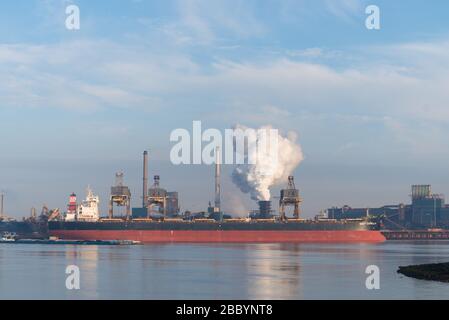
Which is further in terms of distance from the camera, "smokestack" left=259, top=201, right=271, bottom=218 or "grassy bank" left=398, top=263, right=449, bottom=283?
"smokestack" left=259, top=201, right=271, bottom=218

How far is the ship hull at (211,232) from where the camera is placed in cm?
14525

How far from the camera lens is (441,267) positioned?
62.4 metres

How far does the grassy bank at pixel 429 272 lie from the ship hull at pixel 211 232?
80.0 m

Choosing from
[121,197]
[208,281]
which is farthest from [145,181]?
[208,281]

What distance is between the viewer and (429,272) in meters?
60.6

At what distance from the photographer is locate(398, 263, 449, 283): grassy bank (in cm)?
5751

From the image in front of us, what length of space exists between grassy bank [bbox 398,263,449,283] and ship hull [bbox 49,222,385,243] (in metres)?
80.0

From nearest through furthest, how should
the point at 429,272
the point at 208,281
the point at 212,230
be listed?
the point at 208,281 < the point at 429,272 < the point at 212,230

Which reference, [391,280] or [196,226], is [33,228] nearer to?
[196,226]

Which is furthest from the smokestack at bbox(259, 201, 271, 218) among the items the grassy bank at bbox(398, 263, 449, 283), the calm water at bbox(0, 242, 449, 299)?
the grassy bank at bbox(398, 263, 449, 283)

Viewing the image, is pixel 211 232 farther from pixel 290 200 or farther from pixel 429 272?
pixel 429 272

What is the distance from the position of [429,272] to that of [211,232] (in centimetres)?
8860

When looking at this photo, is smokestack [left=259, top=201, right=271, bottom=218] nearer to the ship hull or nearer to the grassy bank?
the ship hull

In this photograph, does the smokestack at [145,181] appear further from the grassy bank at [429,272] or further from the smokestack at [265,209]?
the grassy bank at [429,272]
